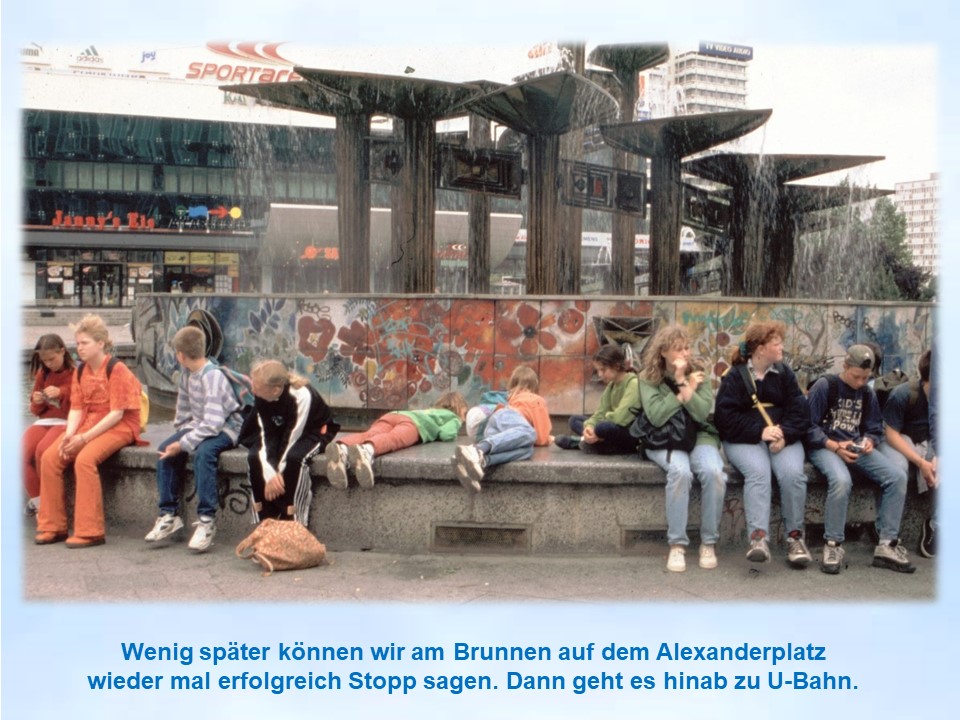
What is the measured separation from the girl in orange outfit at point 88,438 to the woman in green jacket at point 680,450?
12.0 ft

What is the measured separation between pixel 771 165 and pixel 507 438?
13132 millimetres

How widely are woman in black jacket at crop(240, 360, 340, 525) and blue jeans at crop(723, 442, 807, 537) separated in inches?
108

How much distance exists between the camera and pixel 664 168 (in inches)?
617

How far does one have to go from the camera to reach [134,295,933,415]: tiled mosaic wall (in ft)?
34.2

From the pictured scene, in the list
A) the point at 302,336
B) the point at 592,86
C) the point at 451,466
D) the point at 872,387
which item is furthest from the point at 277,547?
the point at 592,86

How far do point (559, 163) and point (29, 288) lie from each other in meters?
39.3

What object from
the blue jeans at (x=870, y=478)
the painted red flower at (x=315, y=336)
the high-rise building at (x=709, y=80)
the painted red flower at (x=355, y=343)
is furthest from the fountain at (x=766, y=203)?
the high-rise building at (x=709, y=80)

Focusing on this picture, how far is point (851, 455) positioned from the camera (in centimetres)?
553

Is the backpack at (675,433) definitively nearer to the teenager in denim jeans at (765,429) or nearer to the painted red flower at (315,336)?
the teenager in denim jeans at (765,429)

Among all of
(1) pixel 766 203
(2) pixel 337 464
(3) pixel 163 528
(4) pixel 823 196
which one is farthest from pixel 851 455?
(4) pixel 823 196

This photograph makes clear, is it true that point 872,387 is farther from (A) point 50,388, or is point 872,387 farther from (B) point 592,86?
(B) point 592,86

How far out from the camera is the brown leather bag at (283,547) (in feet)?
17.4

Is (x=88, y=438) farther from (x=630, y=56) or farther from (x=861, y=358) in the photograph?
(x=630, y=56)

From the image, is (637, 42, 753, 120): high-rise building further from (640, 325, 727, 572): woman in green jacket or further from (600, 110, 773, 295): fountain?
(640, 325, 727, 572): woman in green jacket
